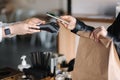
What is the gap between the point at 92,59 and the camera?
1.09 m

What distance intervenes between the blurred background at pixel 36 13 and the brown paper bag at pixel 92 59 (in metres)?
0.58

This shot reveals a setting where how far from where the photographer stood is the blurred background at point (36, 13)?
4.99ft

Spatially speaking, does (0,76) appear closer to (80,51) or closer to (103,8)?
(80,51)

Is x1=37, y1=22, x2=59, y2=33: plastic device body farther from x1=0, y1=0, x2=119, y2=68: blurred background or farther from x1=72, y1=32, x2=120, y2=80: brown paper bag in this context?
x1=0, y1=0, x2=119, y2=68: blurred background

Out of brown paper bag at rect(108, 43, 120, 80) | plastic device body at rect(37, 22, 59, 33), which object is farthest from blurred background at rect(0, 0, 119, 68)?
brown paper bag at rect(108, 43, 120, 80)

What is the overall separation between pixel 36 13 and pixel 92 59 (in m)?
0.69

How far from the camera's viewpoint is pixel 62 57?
5.63 ft

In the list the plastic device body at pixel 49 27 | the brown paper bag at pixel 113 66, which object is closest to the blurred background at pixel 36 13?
the plastic device body at pixel 49 27

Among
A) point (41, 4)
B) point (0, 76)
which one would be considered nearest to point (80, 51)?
point (0, 76)

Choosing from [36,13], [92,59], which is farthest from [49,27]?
[36,13]

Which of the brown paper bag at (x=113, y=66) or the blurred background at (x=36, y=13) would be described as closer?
the brown paper bag at (x=113, y=66)

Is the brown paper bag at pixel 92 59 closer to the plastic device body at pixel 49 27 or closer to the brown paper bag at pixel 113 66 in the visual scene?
the brown paper bag at pixel 113 66

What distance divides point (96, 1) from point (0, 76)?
91 centimetres

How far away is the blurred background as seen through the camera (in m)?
1.52
